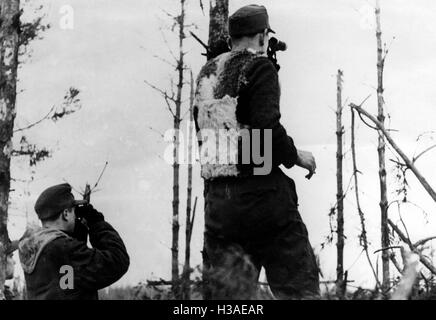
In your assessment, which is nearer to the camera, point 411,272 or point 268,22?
point 411,272

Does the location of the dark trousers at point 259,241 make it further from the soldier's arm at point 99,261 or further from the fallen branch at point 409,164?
A: the fallen branch at point 409,164

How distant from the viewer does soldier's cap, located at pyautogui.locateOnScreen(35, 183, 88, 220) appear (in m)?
4.09

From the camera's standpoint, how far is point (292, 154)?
386 centimetres

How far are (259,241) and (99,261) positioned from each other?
0.91 m

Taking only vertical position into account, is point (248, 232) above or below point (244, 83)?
below

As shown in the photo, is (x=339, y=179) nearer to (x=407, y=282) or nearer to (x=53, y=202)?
(x=53, y=202)

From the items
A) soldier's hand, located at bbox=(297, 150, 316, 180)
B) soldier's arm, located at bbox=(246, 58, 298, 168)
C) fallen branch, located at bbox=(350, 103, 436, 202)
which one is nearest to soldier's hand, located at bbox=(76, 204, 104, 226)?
soldier's arm, located at bbox=(246, 58, 298, 168)

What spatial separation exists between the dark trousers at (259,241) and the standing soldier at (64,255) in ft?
2.00

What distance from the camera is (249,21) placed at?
3.93m

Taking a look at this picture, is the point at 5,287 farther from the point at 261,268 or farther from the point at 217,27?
the point at 261,268

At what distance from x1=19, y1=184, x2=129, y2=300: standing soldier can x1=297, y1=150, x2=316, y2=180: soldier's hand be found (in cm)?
113

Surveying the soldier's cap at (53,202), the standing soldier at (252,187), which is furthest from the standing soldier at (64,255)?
the standing soldier at (252,187)
